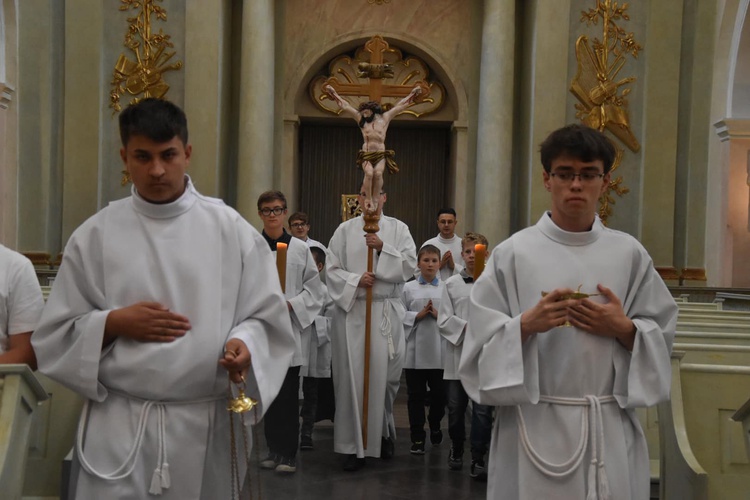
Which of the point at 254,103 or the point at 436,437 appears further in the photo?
the point at 254,103

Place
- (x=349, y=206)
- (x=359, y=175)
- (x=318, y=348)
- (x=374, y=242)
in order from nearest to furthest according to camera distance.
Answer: (x=374, y=242)
(x=318, y=348)
(x=349, y=206)
(x=359, y=175)

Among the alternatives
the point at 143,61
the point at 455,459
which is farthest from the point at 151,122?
the point at 143,61

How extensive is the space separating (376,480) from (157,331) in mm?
3895

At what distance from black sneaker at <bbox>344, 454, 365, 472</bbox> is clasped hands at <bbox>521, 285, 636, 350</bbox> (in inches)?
155

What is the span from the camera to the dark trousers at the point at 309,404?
23.8 ft

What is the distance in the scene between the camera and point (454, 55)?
12.8m

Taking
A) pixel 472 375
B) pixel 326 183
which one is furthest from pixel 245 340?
pixel 326 183

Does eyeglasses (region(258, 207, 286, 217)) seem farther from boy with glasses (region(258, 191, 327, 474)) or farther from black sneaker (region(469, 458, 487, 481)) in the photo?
black sneaker (region(469, 458, 487, 481))

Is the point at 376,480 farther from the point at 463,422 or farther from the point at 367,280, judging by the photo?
the point at 367,280

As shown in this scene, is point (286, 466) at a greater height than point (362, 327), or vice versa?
point (362, 327)

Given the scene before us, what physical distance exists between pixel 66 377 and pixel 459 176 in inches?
410

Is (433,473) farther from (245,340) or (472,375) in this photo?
(245,340)

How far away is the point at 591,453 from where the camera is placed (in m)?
2.81

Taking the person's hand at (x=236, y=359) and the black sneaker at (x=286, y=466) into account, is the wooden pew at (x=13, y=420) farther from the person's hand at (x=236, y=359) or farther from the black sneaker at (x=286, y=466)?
the black sneaker at (x=286, y=466)
